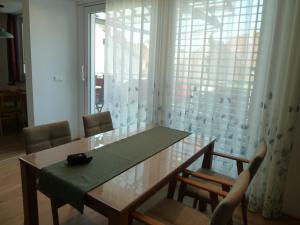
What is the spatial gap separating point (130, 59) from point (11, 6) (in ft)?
10.4

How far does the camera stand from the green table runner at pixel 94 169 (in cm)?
117

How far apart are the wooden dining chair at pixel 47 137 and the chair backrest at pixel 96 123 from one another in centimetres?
23

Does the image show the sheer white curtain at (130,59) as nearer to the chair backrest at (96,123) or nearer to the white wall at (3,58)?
the chair backrest at (96,123)

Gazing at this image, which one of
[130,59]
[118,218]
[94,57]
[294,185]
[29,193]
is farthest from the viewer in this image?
[94,57]

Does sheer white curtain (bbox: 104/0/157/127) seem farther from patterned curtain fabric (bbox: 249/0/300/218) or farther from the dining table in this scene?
patterned curtain fabric (bbox: 249/0/300/218)

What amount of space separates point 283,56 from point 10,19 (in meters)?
5.46

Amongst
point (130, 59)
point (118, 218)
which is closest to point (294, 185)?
point (118, 218)

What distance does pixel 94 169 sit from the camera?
4.40 feet

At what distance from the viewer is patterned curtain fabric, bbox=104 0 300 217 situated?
76.5 inches

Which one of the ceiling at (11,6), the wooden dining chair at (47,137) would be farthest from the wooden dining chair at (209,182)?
the ceiling at (11,6)

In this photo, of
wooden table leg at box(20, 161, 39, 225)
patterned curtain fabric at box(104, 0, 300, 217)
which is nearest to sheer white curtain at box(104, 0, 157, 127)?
patterned curtain fabric at box(104, 0, 300, 217)

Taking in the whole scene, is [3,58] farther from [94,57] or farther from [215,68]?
[215,68]

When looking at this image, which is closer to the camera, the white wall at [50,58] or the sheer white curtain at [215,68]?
the sheer white curtain at [215,68]

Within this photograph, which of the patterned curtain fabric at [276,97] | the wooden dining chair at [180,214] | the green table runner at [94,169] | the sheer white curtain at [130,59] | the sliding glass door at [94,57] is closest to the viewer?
the wooden dining chair at [180,214]
